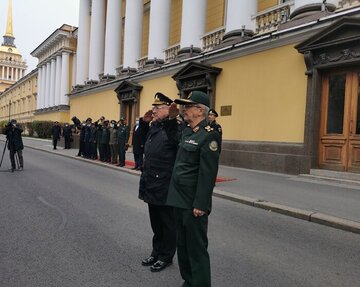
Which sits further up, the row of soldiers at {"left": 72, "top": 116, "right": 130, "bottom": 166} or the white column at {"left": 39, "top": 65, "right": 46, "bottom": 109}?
the white column at {"left": 39, "top": 65, "right": 46, "bottom": 109}

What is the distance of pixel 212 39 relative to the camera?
18.0m

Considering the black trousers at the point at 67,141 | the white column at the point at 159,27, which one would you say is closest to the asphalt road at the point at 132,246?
the white column at the point at 159,27

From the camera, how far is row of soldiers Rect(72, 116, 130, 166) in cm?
1520

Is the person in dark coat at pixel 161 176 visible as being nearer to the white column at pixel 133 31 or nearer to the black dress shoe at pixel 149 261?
the black dress shoe at pixel 149 261

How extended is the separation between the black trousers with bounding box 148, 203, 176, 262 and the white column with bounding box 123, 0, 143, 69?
69.8ft

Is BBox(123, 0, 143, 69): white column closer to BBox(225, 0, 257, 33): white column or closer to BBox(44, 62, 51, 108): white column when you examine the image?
BBox(225, 0, 257, 33): white column

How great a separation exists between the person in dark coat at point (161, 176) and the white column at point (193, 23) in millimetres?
14880

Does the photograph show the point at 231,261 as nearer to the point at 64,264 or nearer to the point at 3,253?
the point at 64,264

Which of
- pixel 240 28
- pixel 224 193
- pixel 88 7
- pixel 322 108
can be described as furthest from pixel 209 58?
pixel 88 7

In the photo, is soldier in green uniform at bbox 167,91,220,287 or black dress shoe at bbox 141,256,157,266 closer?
soldier in green uniform at bbox 167,91,220,287

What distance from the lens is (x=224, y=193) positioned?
8.98 m

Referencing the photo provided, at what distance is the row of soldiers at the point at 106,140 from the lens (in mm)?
15203

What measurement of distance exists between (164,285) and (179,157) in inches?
53.6

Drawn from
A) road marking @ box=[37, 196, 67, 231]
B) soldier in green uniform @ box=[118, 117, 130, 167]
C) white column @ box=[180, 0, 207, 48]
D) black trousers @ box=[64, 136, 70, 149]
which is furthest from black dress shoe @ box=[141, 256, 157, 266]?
black trousers @ box=[64, 136, 70, 149]
